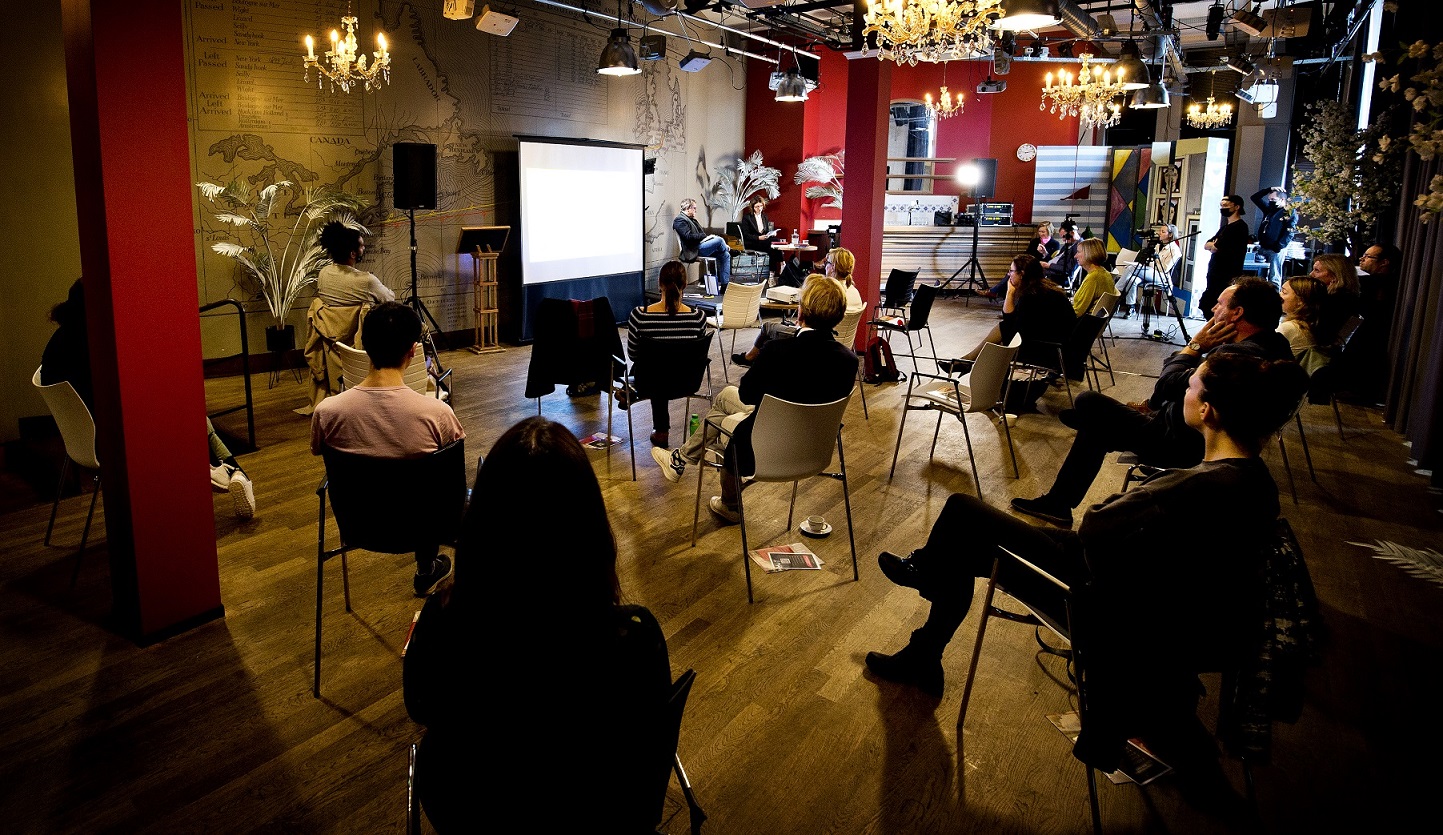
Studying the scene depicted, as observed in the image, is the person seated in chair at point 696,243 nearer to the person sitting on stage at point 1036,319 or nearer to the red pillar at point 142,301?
the person sitting on stage at point 1036,319

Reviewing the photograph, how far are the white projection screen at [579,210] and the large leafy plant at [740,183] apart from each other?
233cm

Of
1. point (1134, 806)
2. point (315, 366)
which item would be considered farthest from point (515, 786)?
point (315, 366)

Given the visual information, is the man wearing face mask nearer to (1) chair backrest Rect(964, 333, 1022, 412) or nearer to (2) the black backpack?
(2) the black backpack

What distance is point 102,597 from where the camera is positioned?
11.5ft

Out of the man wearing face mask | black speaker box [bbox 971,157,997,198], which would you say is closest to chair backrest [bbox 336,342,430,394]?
the man wearing face mask

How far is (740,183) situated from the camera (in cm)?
1358

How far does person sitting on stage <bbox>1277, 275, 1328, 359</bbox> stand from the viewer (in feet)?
16.7

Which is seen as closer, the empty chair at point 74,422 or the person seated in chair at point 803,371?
the empty chair at point 74,422

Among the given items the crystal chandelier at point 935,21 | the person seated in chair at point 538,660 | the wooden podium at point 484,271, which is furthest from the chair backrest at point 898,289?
the person seated in chair at point 538,660

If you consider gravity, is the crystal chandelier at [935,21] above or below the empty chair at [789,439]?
above

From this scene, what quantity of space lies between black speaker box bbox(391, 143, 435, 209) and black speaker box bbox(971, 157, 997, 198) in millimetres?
9870

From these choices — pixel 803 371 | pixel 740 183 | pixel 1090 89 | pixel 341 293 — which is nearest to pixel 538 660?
pixel 803 371

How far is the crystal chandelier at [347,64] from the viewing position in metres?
7.13

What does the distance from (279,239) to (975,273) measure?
423 inches
